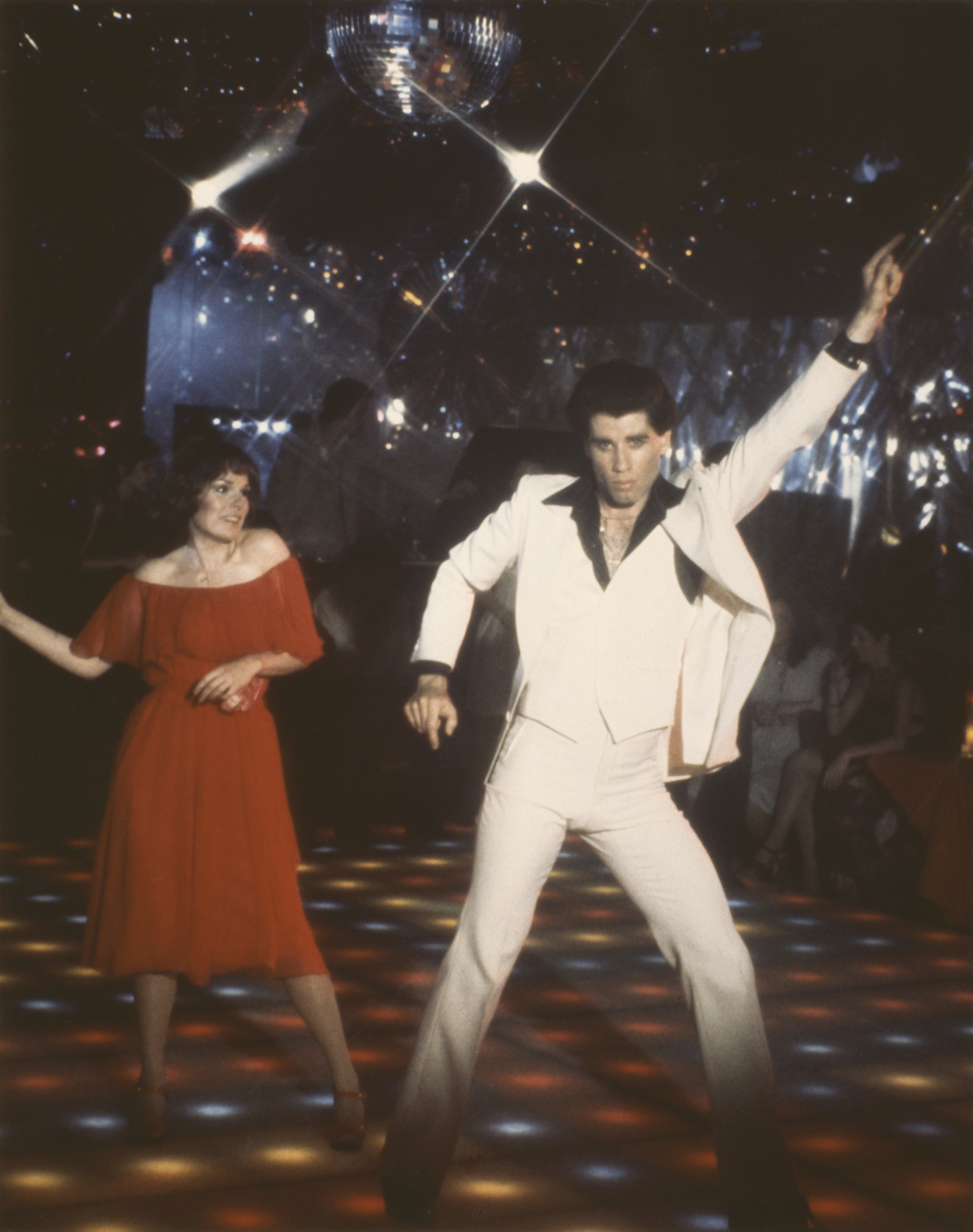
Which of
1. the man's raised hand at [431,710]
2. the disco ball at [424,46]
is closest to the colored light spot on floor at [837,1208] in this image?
the man's raised hand at [431,710]

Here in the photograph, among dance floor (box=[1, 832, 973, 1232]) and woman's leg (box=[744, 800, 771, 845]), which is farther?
woman's leg (box=[744, 800, 771, 845])

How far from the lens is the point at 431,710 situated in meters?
2.53

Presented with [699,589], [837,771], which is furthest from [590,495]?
[837,771]

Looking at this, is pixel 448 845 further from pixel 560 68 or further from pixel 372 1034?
pixel 560 68

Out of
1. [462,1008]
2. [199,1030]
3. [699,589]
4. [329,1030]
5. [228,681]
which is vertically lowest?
[199,1030]

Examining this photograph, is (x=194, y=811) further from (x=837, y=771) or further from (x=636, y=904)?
(x=837, y=771)

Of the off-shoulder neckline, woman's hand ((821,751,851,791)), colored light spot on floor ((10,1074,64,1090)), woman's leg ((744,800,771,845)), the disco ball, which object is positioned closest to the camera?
the off-shoulder neckline

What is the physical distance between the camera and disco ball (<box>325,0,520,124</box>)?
4277 mm

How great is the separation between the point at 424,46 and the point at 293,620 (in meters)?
2.33

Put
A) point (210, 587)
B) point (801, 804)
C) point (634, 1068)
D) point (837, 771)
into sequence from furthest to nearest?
1. point (801, 804)
2. point (837, 771)
3. point (634, 1068)
4. point (210, 587)

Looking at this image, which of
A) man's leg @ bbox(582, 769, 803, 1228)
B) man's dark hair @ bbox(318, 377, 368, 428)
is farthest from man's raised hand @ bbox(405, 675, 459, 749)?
man's dark hair @ bbox(318, 377, 368, 428)

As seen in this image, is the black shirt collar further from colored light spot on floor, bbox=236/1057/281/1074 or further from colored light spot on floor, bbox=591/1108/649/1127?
colored light spot on floor, bbox=236/1057/281/1074

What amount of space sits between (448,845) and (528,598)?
11.9 ft

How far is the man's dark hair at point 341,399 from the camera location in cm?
682
